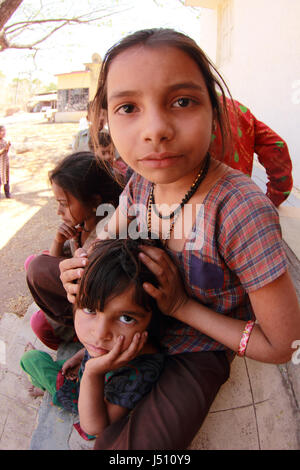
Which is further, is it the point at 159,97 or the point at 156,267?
the point at 156,267

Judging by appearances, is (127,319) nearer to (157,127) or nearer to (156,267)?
(156,267)

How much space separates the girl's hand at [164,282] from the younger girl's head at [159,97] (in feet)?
0.84

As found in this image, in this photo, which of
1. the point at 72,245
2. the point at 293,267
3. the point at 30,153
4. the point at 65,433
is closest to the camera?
the point at 65,433

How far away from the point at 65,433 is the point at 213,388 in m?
0.62

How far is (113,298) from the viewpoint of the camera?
1.04m

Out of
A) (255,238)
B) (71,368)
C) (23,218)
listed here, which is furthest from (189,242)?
(23,218)

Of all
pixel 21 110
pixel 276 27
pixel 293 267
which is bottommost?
pixel 21 110

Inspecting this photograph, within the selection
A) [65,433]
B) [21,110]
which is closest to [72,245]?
[65,433]

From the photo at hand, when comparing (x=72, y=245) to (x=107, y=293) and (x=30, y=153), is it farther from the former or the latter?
(x=30, y=153)

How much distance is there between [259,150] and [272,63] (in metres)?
1.76

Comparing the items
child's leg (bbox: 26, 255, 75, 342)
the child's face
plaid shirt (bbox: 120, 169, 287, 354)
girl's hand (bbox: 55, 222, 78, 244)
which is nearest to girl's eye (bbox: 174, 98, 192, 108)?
plaid shirt (bbox: 120, 169, 287, 354)

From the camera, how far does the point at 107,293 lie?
104cm

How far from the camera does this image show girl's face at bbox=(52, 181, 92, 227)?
1.91m
